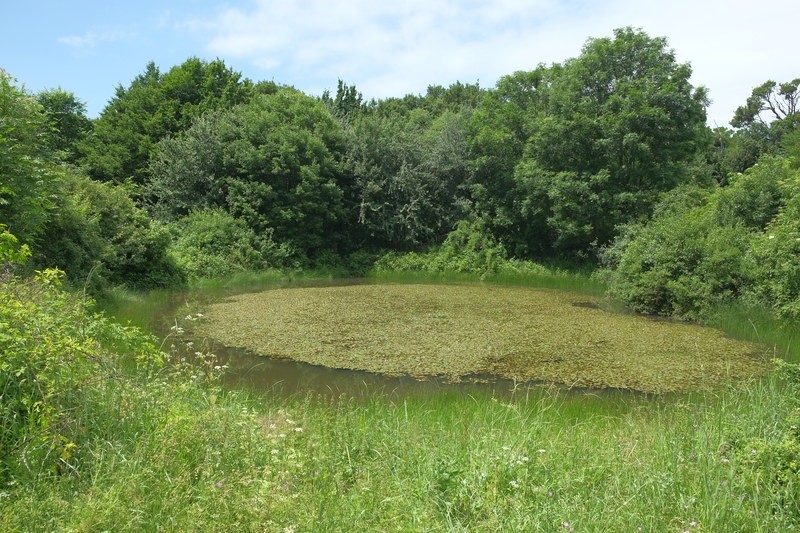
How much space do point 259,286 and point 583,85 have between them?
47.5 ft

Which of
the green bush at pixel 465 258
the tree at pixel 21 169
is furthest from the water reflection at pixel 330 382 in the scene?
the green bush at pixel 465 258

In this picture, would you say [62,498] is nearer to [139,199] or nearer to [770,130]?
[139,199]

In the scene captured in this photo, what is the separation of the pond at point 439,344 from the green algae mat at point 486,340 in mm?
22

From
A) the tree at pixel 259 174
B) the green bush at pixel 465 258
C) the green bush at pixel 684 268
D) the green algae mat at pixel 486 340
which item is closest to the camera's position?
the green algae mat at pixel 486 340

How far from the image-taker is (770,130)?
1464 inches

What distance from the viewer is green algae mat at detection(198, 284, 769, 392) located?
750 cm

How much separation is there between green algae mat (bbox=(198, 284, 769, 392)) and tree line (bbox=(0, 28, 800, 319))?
3.04 m

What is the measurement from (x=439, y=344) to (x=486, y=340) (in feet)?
3.10

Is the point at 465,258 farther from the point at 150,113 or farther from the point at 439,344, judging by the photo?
the point at 150,113

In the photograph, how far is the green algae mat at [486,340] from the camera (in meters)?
7.50

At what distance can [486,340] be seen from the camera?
945cm

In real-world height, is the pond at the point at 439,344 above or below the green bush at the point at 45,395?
below

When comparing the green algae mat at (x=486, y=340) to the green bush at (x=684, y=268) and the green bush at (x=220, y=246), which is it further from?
the green bush at (x=220, y=246)

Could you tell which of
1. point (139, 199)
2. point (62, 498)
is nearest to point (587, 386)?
point (62, 498)
